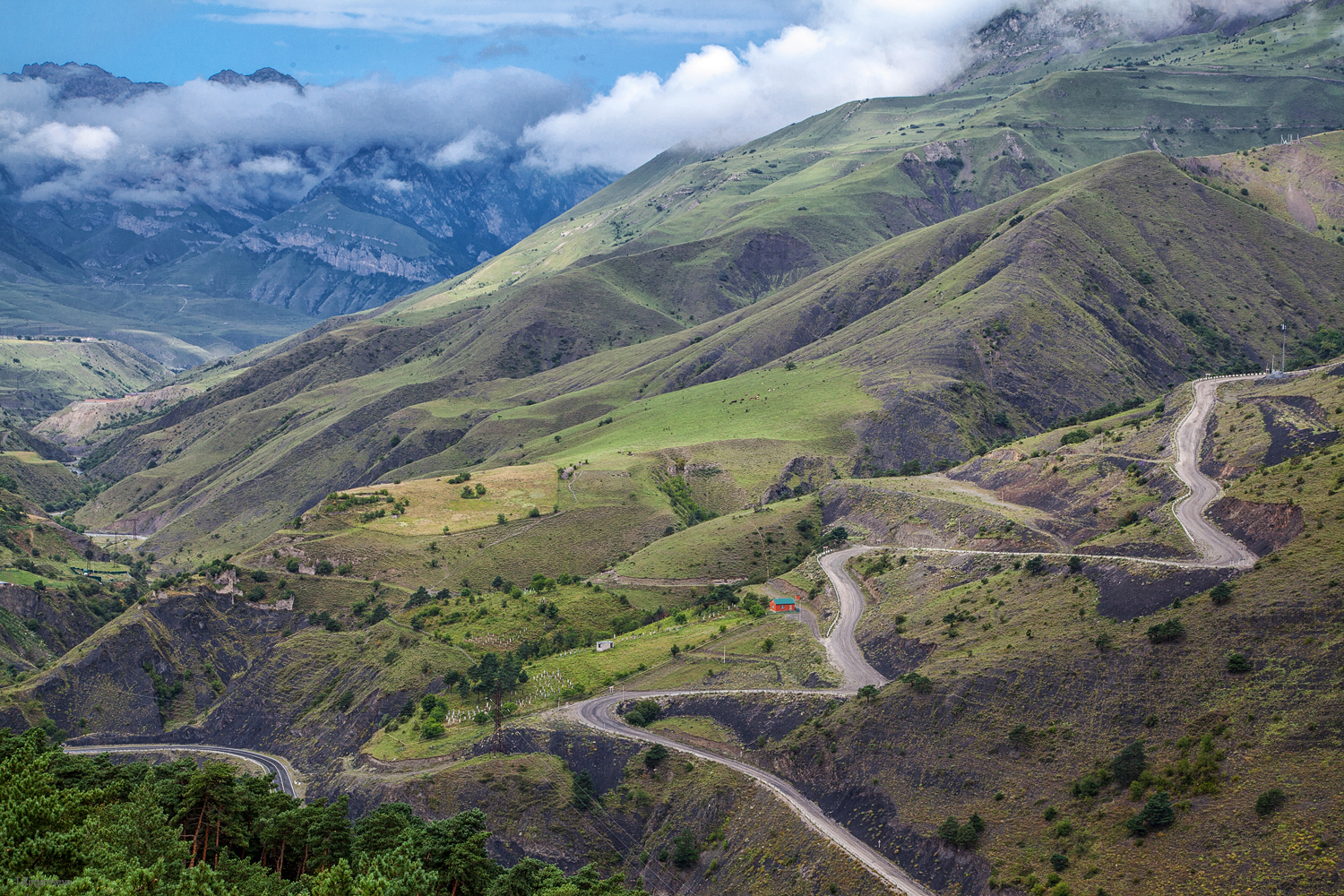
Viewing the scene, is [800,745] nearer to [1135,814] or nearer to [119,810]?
[1135,814]

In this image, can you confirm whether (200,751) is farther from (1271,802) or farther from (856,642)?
(1271,802)

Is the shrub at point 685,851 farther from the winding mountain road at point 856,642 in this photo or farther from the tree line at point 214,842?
the tree line at point 214,842

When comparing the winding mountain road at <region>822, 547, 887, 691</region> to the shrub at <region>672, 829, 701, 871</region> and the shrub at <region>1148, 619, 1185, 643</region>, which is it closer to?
the shrub at <region>672, 829, 701, 871</region>

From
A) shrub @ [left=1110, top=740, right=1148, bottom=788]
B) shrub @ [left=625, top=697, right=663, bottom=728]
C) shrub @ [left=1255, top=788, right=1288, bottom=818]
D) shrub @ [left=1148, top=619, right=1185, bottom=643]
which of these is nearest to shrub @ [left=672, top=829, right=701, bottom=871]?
shrub @ [left=625, top=697, right=663, bottom=728]

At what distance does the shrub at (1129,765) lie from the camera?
8331 centimetres

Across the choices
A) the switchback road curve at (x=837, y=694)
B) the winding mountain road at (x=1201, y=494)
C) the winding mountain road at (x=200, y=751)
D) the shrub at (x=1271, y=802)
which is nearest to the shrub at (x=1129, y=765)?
the shrub at (x=1271, y=802)

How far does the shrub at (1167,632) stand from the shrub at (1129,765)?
36.0 feet

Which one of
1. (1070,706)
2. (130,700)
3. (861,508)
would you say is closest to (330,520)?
(130,700)

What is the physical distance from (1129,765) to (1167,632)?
1410 centimetres

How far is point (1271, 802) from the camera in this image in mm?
74062

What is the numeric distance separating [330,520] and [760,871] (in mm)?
119041

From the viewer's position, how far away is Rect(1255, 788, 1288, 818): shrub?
242 feet

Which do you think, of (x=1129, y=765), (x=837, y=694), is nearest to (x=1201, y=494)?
(x=837, y=694)

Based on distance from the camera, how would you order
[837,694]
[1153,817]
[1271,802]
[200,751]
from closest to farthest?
[1271,802]
[1153,817]
[837,694]
[200,751]
